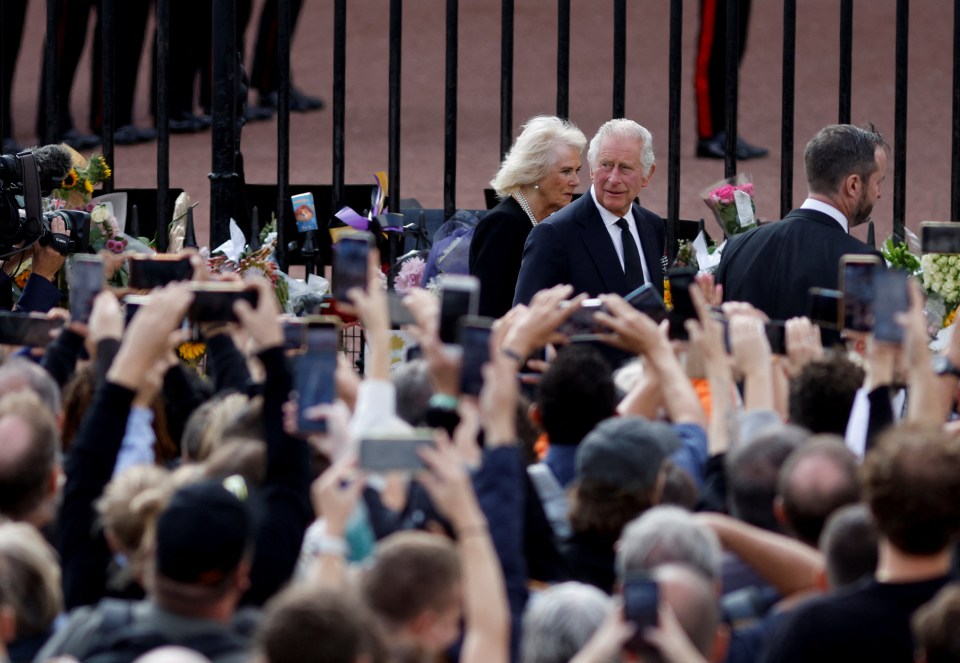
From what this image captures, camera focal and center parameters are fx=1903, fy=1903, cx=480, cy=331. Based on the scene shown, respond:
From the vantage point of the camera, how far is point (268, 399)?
3.28 metres

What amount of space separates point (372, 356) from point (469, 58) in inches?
304

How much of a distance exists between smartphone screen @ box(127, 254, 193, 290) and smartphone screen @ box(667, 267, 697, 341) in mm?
1030

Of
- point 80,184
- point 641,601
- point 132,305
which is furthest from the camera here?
point 80,184

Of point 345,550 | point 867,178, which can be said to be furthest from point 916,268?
point 345,550

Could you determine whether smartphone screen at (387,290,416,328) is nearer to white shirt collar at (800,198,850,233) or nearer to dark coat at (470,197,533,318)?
dark coat at (470,197,533,318)

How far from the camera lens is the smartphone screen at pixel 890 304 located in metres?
3.43

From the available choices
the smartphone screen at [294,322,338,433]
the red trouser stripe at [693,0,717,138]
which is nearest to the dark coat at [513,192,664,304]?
the smartphone screen at [294,322,338,433]

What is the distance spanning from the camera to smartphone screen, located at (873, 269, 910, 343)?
11.3ft

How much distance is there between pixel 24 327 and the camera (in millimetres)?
4180

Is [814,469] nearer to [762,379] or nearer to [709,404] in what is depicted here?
[762,379]

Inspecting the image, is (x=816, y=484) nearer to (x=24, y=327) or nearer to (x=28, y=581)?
(x=28, y=581)

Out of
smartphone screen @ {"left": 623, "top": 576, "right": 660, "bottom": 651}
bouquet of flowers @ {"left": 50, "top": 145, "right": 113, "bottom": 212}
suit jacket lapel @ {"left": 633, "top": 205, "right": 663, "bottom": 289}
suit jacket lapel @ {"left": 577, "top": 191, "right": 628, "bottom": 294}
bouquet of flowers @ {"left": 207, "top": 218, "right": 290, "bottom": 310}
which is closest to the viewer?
smartphone screen @ {"left": 623, "top": 576, "right": 660, "bottom": 651}

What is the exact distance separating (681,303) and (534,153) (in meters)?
1.53

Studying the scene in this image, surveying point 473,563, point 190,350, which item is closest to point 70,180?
point 190,350
